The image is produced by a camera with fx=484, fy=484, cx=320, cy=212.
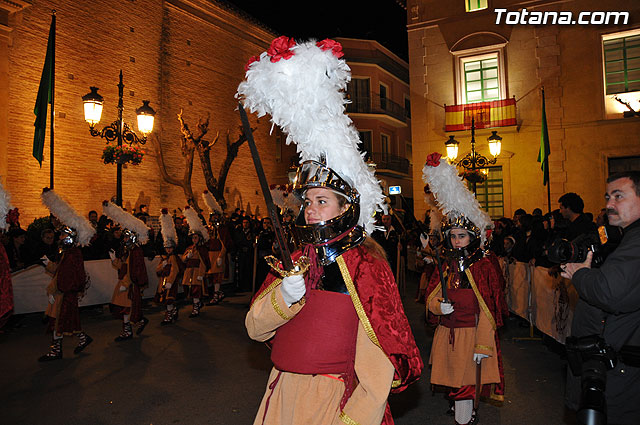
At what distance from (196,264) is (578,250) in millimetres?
9709

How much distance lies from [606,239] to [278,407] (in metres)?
2.28

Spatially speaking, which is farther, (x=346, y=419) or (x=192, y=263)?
(x=192, y=263)

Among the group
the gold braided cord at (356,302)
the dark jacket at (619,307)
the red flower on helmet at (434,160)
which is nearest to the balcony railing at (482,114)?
the red flower on helmet at (434,160)

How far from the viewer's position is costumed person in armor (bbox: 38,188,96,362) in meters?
7.78

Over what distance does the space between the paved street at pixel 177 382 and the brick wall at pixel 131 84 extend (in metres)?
11.6

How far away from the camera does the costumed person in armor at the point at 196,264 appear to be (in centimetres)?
1125

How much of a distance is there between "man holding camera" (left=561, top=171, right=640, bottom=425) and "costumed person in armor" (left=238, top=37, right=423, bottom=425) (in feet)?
3.86

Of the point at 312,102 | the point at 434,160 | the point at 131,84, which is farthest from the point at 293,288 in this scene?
the point at 131,84

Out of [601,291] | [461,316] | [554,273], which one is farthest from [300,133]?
[554,273]

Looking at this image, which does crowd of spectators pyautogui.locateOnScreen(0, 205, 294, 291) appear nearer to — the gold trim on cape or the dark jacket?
the gold trim on cape

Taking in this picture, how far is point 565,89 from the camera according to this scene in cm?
1803

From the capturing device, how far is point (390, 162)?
116ft

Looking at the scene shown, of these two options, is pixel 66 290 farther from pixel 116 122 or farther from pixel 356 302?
pixel 356 302

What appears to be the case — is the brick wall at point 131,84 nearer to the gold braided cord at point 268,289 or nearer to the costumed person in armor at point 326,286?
the gold braided cord at point 268,289
